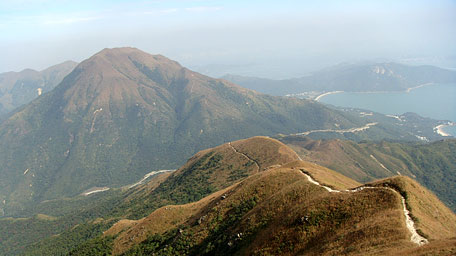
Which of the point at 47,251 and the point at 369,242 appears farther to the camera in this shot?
the point at 47,251

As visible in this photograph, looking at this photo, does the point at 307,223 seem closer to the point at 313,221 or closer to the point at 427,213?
the point at 313,221

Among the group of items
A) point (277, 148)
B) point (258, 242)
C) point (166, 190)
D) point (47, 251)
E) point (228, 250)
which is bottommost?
point (47, 251)

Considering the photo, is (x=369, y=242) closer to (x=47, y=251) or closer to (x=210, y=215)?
(x=210, y=215)

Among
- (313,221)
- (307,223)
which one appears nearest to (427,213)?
(313,221)

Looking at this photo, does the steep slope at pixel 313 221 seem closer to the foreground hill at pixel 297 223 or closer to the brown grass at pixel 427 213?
the brown grass at pixel 427 213

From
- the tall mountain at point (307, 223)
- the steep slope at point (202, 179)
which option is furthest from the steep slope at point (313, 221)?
the steep slope at point (202, 179)

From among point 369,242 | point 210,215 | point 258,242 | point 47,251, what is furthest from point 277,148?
point 47,251

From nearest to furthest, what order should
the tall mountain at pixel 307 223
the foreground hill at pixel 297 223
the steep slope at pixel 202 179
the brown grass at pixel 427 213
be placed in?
the tall mountain at pixel 307 223 → the foreground hill at pixel 297 223 → the brown grass at pixel 427 213 → the steep slope at pixel 202 179

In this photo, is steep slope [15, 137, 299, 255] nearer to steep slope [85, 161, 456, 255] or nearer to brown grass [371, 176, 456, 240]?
steep slope [85, 161, 456, 255]

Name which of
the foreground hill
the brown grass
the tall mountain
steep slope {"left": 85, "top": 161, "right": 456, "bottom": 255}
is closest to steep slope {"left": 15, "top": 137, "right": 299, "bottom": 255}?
the foreground hill
